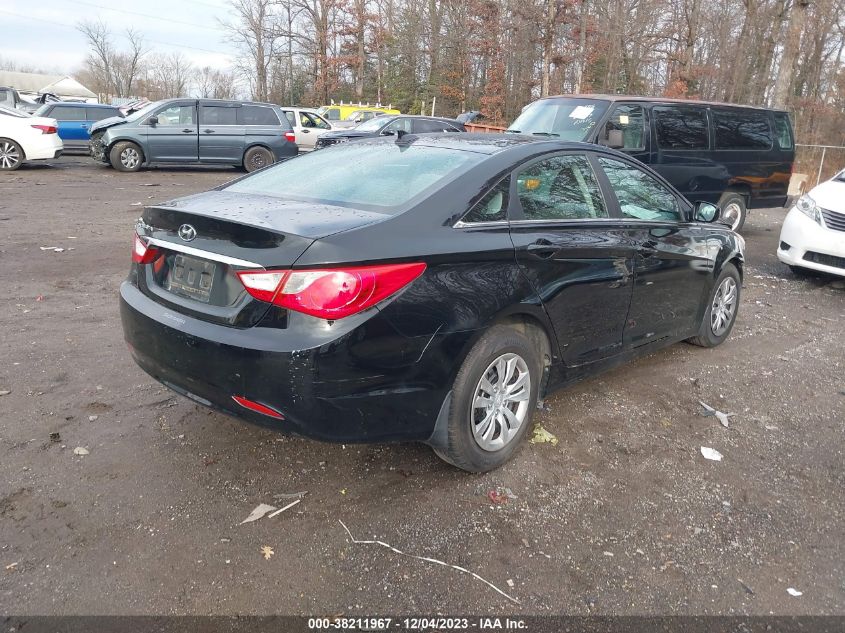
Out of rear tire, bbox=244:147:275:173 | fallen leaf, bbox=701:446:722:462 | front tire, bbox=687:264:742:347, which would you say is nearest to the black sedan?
fallen leaf, bbox=701:446:722:462

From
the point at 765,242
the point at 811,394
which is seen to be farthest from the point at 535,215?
the point at 765,242

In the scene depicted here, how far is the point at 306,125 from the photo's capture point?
21.6 metres

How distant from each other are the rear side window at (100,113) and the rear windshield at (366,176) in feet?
59.8

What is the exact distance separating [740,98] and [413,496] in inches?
1552

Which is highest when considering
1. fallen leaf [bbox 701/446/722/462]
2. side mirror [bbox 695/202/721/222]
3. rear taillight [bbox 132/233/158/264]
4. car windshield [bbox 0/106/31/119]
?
car windshield [bbox 0/106/31/119]

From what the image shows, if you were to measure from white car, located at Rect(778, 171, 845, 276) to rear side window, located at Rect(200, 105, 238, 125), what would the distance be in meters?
12.7

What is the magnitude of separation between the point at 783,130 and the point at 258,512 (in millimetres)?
11281

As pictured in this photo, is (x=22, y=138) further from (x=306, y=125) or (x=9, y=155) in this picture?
(x=306, y=125)

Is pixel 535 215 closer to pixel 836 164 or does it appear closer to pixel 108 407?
pixel 108 407

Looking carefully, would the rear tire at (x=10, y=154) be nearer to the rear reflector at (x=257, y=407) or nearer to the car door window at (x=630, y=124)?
the car door window at (x=630, y=124)

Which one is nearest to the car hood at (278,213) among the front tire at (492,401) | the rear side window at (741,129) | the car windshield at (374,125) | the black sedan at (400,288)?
the black sedan at (400,288)

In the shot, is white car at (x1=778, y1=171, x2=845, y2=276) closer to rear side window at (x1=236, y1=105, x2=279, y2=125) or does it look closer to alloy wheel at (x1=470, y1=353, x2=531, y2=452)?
alloy wheel at (x1=470, y1=353, x2=531, y2=452)

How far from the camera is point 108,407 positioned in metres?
3.83

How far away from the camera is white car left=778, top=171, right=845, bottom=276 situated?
24.2 ft
